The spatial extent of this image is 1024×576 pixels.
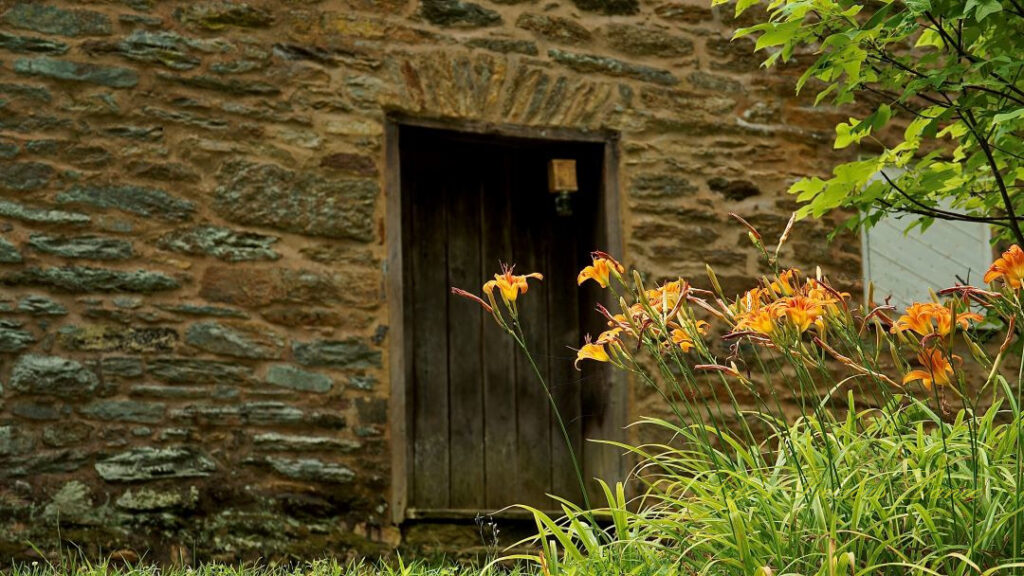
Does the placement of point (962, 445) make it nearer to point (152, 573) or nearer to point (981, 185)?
point (981, 185)

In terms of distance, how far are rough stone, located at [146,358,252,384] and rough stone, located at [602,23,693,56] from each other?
7.95 ft

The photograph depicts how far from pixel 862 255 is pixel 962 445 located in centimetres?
408

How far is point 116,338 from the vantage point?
5.39 metres

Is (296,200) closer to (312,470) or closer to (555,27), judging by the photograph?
(312,470)

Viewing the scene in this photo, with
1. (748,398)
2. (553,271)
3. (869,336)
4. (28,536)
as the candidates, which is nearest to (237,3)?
(553,271)

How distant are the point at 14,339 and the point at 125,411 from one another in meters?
0.52

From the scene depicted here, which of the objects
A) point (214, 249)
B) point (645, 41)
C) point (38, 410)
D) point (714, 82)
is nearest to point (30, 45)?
point (214, 249)

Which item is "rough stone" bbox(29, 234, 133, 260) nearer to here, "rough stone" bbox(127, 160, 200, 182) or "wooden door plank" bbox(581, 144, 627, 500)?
"rough stone" bbox(127, 160, 200, 182)

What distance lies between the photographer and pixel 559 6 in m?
6.38

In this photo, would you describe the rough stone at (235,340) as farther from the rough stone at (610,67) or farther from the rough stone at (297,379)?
the rough stone at (610,67)

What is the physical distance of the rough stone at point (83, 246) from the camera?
5.38 meters

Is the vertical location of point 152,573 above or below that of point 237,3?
below

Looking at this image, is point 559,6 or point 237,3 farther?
point 559,6

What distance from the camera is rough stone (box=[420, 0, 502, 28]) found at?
20.0ft
